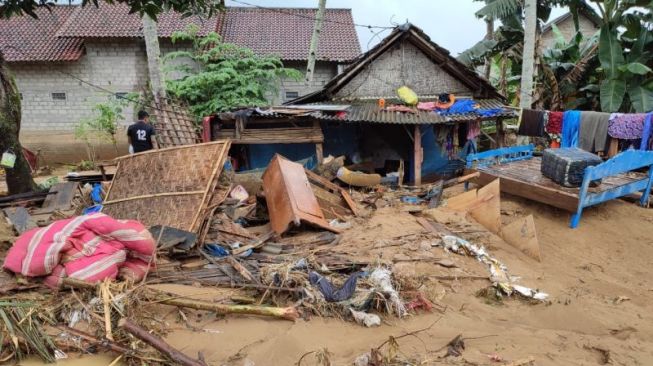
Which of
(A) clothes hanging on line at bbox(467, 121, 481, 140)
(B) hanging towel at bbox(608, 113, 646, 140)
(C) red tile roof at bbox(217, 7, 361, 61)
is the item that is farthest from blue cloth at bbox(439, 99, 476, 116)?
(C) red tile roof at bbox(217, 7, 361, 61)

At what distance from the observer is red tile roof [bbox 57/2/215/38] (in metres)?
16.4

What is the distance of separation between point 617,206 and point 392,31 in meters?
7.26

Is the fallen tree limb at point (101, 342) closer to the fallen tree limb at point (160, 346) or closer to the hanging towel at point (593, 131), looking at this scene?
the fallen tree limb at point (160, 346)

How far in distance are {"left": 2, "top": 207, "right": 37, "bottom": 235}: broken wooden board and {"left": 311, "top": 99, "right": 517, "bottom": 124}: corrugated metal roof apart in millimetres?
6352

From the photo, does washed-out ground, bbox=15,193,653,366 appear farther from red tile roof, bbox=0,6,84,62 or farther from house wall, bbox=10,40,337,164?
red tile roof, bbox=0,6,84,62

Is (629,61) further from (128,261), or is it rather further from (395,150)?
(128,261)

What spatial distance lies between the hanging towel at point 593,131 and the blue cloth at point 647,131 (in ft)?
2.52

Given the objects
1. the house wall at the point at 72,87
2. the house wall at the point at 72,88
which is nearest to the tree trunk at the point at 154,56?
the house wall at the point at 72,88

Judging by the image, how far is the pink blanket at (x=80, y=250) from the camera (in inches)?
161

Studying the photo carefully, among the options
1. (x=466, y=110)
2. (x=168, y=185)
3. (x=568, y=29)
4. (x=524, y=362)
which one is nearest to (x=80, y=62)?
(x=168, y=185)

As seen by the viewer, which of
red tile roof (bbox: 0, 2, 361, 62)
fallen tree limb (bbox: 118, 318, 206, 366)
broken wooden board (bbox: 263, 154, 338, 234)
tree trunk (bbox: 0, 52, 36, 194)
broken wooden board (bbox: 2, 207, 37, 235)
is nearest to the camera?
fallen tree limb (bbox: 118, 318, 206, 366)

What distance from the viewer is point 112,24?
1703 centimetres

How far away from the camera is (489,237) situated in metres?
6.95

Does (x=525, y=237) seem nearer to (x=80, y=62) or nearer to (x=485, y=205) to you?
(x=485, y=205)
